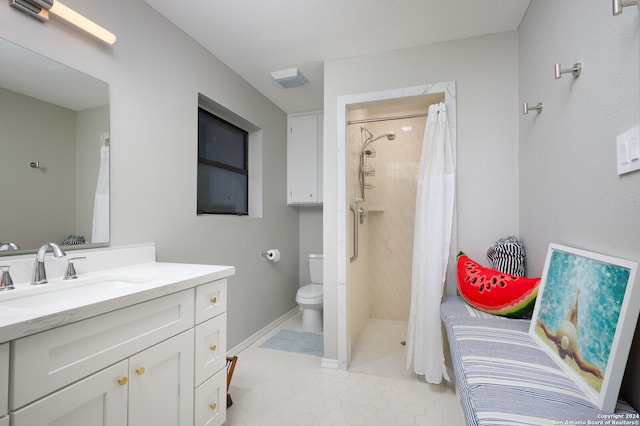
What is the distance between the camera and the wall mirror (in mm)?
1170

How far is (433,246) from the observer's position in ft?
6.47

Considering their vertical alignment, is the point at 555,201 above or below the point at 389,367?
above

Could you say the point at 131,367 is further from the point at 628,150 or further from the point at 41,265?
the point at 628,150

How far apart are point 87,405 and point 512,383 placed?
1.31m

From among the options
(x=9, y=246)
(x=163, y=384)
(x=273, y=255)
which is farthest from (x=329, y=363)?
(x=9, y=246)

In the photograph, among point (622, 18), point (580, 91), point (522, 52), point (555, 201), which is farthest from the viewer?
point (522, 52)

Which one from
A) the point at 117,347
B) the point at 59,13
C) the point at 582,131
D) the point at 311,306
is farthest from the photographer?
the point at 311,306

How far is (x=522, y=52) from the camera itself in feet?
6.07

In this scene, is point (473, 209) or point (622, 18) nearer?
point (622, 18)

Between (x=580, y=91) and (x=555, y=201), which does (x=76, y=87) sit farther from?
(x=555, y=201)

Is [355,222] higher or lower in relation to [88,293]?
higher

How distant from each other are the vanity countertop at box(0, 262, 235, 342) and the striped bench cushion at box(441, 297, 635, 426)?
1120 mm

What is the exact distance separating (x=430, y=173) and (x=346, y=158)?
2.08 ft

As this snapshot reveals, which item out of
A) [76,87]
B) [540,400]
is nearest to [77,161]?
[76,87]
